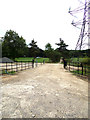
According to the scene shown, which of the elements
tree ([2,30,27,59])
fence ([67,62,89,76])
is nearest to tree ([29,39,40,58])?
tree ([2,30,27,59])

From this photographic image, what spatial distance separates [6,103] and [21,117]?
80 centimetres

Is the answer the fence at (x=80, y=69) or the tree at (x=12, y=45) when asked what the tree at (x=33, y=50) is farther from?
the fence at (x=80, y=69)

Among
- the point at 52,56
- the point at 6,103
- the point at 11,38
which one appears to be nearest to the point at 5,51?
the point at 11,38

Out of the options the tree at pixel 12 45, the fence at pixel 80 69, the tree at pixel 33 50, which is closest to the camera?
the fence at pixel 80 69

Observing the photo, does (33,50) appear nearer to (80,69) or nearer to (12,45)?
(12,45)

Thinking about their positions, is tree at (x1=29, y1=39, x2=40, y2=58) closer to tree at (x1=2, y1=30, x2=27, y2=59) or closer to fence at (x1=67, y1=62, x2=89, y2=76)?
tree at (x1=2, y1=30, x2=27, y2=59)

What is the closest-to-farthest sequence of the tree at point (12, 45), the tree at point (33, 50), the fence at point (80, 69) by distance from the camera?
the fence at point (80, 69) < the tree at point (12, 45) < the tree at point (33, 50)

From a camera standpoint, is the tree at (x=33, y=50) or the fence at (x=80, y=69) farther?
the tree at (x=33, y=50)

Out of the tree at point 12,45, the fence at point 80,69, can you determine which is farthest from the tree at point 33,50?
the fence at point 80,69

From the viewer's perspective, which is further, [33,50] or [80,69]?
[33,50]

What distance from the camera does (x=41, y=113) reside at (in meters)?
2.00

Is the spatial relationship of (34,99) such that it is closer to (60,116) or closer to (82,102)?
(60,116)

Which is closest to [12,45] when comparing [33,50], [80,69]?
[80,69]

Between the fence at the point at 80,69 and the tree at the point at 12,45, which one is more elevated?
the tree at the point at 12,45
